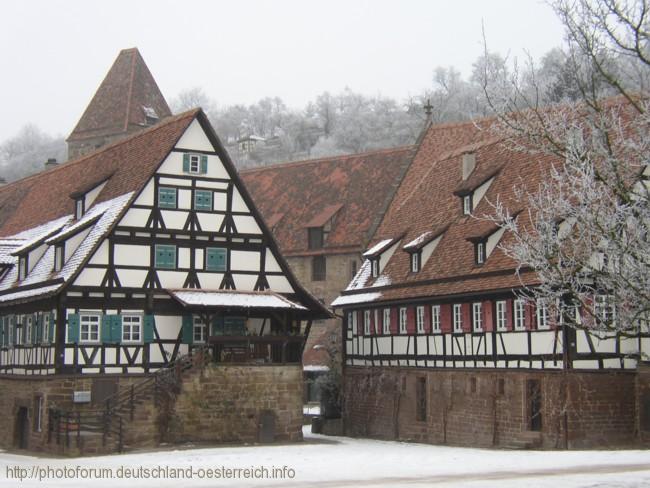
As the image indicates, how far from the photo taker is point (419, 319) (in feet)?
130

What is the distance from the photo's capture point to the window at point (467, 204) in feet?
131

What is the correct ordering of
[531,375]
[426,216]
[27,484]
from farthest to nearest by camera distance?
1. [426,216]
2. [531,375]
3. [27,484]

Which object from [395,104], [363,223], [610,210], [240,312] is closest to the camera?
[610,210]

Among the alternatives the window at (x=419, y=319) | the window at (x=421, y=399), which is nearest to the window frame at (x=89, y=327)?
the window at (x=419, y=319)

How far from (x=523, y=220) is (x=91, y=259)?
1441cm

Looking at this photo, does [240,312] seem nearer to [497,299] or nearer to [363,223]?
[497,299]

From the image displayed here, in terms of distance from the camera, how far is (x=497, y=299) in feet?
114

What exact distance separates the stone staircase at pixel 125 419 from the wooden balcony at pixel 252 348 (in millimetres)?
1054

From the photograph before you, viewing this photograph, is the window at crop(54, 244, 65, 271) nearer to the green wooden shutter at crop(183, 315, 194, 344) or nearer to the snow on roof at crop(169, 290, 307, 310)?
the snow on roof at crop(169, 290, 307, 310)

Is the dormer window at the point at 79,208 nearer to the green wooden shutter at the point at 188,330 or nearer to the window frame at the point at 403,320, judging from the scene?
the green wooden shutter at the point at 188,330

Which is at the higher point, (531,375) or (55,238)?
(55,238)

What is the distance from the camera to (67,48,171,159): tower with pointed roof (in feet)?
221

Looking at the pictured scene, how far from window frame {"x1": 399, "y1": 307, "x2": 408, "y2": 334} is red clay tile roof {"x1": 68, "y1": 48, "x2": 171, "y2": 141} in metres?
31.2

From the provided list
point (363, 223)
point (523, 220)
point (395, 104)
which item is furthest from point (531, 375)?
point (395, 104)
